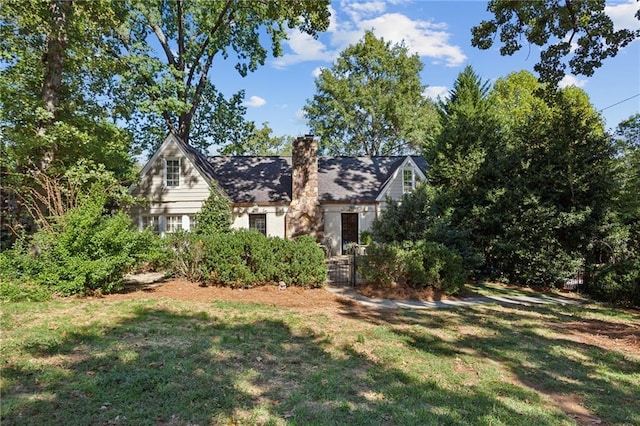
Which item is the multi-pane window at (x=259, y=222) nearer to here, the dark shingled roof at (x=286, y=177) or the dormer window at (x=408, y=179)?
the dark shingled roof at (x=286, y=177)

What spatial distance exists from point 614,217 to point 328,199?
11268mm

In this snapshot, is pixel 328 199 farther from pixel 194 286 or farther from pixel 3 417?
pixel 3 417

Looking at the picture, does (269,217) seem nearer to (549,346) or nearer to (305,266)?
(305,266)

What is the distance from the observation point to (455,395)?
4043 millimetres

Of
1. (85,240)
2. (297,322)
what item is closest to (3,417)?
(297,322)

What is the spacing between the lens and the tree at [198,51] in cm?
1781

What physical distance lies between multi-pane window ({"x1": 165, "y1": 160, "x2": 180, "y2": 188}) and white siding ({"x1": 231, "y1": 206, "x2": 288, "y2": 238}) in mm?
2946

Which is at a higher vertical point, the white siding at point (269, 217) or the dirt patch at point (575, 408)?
the white siding at point (269, 217)

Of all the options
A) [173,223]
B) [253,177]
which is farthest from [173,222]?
[253,177]

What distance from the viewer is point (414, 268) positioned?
940cm

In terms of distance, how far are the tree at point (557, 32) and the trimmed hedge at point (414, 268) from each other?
6.56 m

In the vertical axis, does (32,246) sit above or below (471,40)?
below

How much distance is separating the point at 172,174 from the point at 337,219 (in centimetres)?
823

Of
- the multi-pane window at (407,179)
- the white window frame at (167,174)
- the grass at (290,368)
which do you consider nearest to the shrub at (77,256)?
the grass at (290,368)
